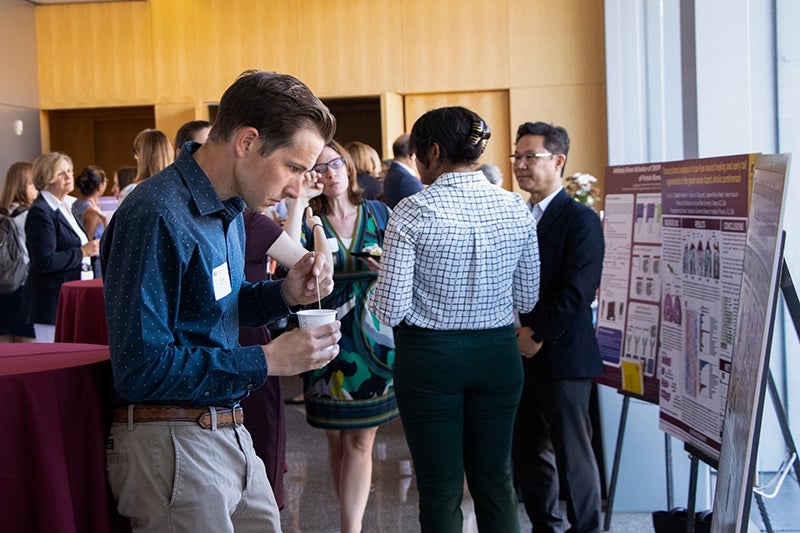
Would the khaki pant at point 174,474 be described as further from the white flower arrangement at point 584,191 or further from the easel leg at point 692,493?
the white flower arrangement at point 584,191

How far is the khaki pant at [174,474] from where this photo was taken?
181 centimetres

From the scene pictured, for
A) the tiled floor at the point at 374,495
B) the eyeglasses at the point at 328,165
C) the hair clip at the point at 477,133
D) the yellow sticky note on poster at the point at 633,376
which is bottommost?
the tiled floor at the point at 374,495

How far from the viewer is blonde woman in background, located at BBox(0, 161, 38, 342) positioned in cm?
583

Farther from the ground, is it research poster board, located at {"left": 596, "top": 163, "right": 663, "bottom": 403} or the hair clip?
the hair clip

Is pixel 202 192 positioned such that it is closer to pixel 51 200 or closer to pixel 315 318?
pixel 315 318

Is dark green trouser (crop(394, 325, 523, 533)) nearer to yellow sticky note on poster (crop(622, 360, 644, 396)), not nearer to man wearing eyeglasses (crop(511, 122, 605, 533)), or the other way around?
man wearing eyeglasses (crop(511, 122, 605, 533))

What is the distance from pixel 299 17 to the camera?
10773mm

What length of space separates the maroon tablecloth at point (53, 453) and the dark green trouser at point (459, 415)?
1120 millimetres

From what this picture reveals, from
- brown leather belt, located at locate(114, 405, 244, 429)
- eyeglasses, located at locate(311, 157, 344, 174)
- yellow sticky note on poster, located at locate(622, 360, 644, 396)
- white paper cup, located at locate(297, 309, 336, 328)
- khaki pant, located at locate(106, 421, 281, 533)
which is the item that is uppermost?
eyeglasses, located at locate(311, 157, 344, 174)

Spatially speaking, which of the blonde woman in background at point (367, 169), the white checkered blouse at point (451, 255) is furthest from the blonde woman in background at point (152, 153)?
the blonde woman in background at point (367, 169)

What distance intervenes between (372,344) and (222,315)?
1741 mm

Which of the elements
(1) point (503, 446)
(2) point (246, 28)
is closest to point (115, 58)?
(2) point (246, 28)

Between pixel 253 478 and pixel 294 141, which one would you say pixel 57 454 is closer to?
pixel 253 478

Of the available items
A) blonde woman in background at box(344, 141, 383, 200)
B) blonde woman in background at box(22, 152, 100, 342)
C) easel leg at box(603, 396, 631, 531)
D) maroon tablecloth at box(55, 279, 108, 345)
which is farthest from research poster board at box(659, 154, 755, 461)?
blonde woman in background at box(344, 141, 383, 200)
